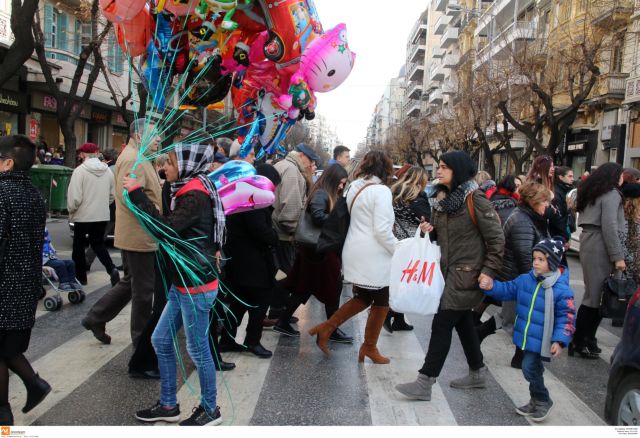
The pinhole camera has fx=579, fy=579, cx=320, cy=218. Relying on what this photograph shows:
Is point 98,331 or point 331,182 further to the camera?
point 331,182

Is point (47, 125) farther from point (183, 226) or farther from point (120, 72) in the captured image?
point (183, 226)

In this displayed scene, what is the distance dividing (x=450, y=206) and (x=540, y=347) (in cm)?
114

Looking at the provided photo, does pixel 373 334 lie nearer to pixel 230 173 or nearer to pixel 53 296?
pixel 230 173

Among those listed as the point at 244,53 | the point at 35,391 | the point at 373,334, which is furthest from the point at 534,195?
the point at 35,391

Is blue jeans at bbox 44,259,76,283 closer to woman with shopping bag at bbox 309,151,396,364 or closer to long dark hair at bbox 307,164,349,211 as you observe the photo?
long dark hair at bbox 307,164,349,211

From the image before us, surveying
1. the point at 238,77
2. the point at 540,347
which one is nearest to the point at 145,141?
the point at 540,347

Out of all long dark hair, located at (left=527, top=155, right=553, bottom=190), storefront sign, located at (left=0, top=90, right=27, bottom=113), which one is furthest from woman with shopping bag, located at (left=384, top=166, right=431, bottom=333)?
storefront sign, located at (left=0, top=90, right=27, bottom=113)

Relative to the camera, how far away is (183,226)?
341 cm

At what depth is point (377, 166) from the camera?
4.95 meters

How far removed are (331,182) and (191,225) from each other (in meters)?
2.26

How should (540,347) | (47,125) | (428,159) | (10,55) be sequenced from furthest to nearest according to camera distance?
(428,159)
(47,125)
(10,55)
(540,347)

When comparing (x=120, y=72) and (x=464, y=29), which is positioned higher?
(x=464, y=29)

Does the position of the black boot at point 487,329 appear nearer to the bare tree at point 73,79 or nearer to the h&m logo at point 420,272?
the h&m logo at point 420,272

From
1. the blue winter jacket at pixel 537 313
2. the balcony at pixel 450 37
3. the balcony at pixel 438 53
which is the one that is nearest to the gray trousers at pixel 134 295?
the blue winter jacket at pixel 537 313
